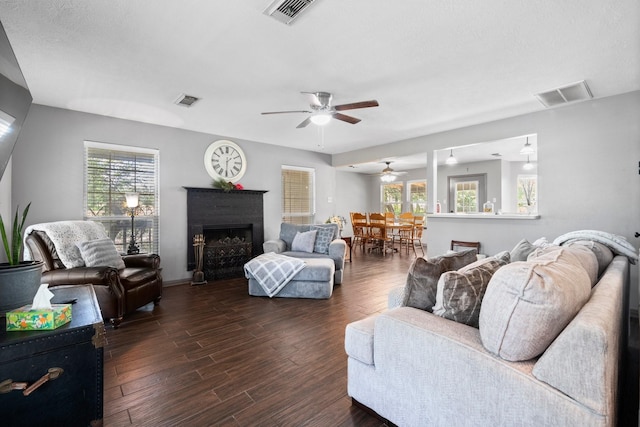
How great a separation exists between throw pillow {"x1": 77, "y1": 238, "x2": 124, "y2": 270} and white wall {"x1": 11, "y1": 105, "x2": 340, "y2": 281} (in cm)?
119

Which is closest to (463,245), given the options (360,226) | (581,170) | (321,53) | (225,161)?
(581,170)

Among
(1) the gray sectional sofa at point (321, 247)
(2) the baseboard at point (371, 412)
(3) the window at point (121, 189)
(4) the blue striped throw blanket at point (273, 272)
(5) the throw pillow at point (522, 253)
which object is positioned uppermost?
(3) the window at point (121, 189)

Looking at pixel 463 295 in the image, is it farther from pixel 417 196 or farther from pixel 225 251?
pixel 417 196

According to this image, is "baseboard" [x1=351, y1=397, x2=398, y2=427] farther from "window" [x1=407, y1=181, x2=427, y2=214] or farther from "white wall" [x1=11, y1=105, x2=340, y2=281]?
"window" [x1=407, y1=181, x2=427, y2=214]

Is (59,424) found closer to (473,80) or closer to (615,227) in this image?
(473,80)

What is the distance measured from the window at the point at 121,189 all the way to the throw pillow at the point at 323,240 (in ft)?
8.40

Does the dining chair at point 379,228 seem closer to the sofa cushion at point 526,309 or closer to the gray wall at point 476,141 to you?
the gray wall at point 476,141

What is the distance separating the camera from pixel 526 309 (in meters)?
1.08

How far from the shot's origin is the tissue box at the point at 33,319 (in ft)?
4.14

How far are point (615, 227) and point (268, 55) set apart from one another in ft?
14.6

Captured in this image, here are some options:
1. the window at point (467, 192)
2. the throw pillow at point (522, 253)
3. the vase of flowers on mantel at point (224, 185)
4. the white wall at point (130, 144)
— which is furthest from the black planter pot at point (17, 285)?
the window at point (467, 192)

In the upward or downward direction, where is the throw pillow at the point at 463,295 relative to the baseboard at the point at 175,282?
upward

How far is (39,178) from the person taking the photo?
379 cm

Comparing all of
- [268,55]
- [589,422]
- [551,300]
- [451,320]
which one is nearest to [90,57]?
[268,55]
